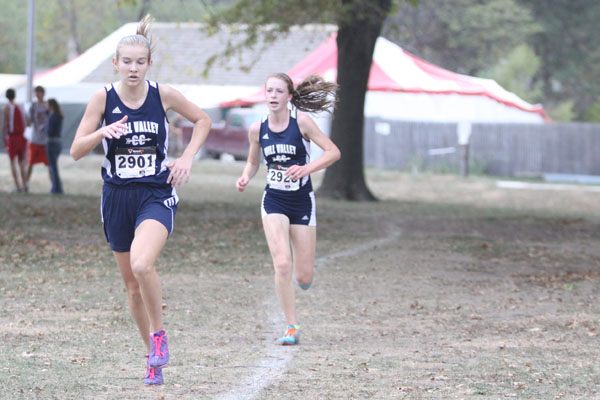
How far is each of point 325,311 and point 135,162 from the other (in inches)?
143

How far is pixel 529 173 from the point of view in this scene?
37.4 metres

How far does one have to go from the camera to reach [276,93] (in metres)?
7.47

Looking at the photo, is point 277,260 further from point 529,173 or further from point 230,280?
point 529,173

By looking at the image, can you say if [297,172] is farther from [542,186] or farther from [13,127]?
[542,186]

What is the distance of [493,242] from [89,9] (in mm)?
43941

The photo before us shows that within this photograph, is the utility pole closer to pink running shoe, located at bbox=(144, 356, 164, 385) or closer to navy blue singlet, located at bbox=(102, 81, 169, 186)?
navy blue singlet, located at bbox=(102, 81, 169, 186)

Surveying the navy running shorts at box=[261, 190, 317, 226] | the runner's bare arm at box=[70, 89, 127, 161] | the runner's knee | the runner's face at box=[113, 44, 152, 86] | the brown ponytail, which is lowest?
the runner's knee

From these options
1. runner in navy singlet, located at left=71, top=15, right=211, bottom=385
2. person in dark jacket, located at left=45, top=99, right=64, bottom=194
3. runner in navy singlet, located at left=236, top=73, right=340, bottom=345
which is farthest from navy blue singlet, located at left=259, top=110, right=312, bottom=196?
person in dark jacket, located at left=45, top=99, right=64, bottom=194

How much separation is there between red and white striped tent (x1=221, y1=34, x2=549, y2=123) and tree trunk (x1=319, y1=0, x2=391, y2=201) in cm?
1322

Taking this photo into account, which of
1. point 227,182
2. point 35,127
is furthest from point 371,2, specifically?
point 227,182

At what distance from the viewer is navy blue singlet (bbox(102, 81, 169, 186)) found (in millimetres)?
5754

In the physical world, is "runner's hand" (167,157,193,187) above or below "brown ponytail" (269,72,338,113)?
below

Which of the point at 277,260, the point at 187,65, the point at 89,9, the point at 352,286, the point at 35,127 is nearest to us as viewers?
the point at 277,260

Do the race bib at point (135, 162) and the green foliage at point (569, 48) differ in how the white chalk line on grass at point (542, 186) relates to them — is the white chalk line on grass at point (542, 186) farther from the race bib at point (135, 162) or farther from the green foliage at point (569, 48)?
the green foliage at point (569, 48)
